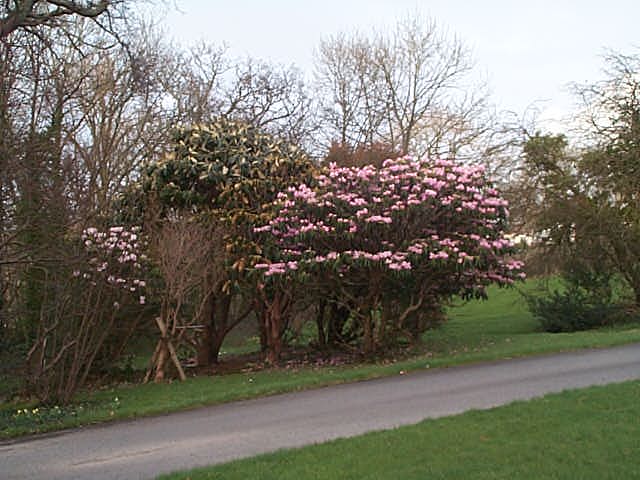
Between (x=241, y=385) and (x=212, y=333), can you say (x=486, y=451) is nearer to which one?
(x=241, y=385)

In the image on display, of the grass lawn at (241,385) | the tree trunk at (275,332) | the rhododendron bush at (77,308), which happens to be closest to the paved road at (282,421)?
the grass lawn at (241,385)

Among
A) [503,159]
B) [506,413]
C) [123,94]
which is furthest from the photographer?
[503,159]

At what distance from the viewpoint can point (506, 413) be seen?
8.07 metres

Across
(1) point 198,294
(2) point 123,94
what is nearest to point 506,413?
(1) point 198,294

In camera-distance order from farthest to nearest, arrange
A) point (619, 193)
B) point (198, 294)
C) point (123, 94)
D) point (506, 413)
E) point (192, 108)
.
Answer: point (192, 108)
point (123, 94)
point (619, 193)
point (198, 294)
point (506, 413)

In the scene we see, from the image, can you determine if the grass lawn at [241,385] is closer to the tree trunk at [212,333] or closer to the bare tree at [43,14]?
the tree trunk at [212,333]

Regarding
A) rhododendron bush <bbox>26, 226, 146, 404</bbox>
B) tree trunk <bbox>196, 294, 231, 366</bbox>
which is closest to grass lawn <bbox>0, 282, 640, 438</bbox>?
rhododendron bush <bbox>26, 226, 146, 404</bbox>

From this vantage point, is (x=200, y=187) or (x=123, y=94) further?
(x=123, y=94)

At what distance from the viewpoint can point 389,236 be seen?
1497 cm

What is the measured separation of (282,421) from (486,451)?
3466 millimetres

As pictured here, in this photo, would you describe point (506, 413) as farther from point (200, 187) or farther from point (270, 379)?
point (200, 187)

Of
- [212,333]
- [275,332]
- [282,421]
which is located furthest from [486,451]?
[212,333]

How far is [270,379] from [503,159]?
20.9m

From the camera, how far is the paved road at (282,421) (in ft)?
25.1
